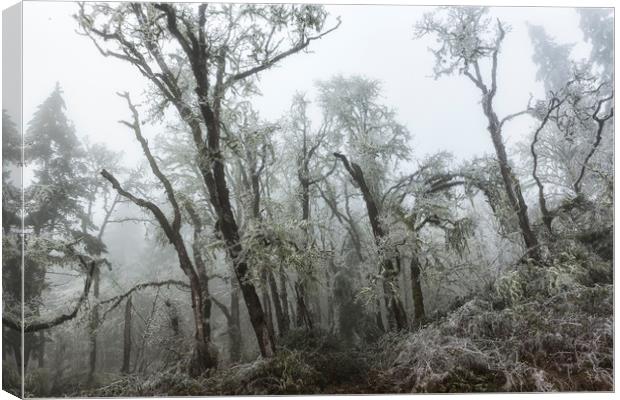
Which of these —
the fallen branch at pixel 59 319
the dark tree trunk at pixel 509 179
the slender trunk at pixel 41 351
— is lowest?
the slender trunk at pixel 41 351

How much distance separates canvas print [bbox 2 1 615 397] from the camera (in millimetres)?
6215

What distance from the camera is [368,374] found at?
6484mm

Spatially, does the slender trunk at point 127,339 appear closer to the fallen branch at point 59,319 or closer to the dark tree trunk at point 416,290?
the fallen branch at point 59,319

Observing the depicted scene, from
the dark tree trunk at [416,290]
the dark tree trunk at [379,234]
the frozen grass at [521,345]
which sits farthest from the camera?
the dark tree trunk at [416,290]

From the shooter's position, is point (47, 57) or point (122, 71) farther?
point (122, 71)

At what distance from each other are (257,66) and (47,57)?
2.98 metres

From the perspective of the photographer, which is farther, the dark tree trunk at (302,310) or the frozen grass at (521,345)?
the dark tree trunk at (302,310)

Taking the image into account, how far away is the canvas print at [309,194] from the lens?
6.21 meters

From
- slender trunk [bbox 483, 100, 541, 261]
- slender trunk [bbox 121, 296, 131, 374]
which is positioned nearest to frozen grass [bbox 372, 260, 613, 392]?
slender trunk [bbox 483, 100, 541, 261]

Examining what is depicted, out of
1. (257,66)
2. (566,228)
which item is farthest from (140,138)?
(566,228)

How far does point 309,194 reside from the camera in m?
9.18

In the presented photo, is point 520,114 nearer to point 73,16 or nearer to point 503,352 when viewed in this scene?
point 503,352

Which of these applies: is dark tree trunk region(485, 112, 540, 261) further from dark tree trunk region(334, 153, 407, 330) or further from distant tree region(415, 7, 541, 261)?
dark tree trunk region(334, 153, 407, 330)

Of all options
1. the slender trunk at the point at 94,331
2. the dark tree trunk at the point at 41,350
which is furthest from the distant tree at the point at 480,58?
the dark tree trunk at the point at 41,350
